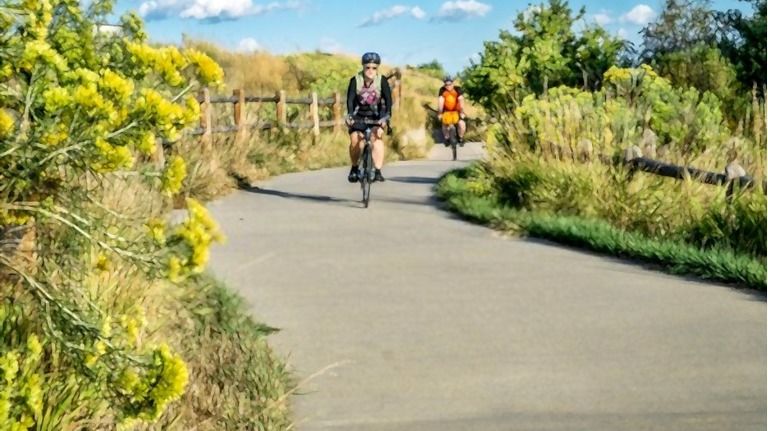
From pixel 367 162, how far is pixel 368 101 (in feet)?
2.97

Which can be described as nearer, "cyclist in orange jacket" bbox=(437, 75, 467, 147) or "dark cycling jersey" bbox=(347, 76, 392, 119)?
"dark cycling jersey" bbox=(347, 76, 392, 119)

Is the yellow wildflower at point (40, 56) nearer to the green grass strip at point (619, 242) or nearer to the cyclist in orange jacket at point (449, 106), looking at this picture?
the green grass strip at point (619, 242)

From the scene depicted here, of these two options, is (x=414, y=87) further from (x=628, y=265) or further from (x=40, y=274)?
(x=40, y=274)

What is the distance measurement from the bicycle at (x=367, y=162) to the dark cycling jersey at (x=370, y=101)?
4.4 inches

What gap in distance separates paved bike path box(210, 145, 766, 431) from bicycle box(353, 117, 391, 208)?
2.49 m

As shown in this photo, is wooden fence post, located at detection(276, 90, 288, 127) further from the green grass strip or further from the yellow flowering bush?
the yellow flowering bush

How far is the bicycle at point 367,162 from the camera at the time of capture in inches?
597

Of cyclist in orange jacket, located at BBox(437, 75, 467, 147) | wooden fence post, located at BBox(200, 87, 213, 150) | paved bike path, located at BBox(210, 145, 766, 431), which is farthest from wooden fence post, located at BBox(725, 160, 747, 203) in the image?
cyclist in orange jacket, located at BBox(437, 75, 467, 147)

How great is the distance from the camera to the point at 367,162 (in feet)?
50.0

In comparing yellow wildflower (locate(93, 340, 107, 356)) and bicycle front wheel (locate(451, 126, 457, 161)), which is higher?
yellow wildflower (locate(93, 340, 107, 356))

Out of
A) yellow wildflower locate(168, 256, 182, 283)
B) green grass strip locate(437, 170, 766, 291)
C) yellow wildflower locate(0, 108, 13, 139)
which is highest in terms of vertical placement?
yellow wildflower locate(0, 108, 13, 139)

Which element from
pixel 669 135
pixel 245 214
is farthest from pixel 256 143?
pixel 669 135

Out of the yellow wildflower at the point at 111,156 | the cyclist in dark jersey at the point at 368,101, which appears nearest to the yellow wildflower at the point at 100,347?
the yellow wildflower at the point at 111,156

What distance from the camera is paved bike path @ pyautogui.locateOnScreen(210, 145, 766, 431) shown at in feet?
19.7
